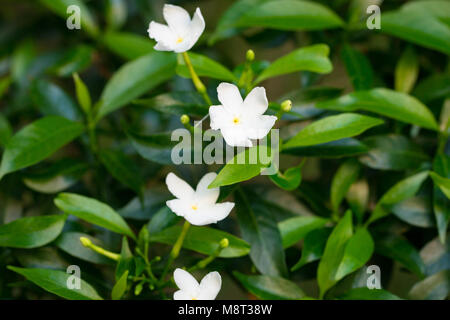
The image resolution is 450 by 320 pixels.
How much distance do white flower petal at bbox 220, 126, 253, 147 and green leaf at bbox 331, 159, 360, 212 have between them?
0.81ft

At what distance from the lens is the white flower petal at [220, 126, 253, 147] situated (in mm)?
527

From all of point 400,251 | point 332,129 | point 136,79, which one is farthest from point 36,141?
point 400,251

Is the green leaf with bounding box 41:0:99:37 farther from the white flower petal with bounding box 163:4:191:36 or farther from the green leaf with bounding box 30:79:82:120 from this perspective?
the white flower petal with bounding box 163:4:191:36

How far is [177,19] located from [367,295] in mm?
403

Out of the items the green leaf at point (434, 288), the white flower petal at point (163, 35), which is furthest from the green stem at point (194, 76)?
the green leaf at point (434, 288)

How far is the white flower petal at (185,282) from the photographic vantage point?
561mm

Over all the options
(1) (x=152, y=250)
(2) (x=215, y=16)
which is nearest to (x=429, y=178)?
(1) (x=152, y=250)

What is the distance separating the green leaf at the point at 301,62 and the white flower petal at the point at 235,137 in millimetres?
149

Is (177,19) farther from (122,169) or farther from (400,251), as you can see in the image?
(400,251)

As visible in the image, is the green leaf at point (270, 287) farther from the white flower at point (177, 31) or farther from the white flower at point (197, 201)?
the white flower at point (177, 31)

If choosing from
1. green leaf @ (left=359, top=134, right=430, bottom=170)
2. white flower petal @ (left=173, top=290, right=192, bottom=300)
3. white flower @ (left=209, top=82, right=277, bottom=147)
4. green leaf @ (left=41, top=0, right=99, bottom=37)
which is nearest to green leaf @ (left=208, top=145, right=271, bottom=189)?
white flower @ (left=209, top=82, right=277, bottom=147)

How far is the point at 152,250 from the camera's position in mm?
785

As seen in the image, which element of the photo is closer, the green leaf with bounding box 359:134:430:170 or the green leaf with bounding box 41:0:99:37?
the green leaf with bounding box 359:134:430:170

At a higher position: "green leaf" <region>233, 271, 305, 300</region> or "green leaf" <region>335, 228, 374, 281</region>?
"green leaf" <region>335, 228, 374, 281</region>
